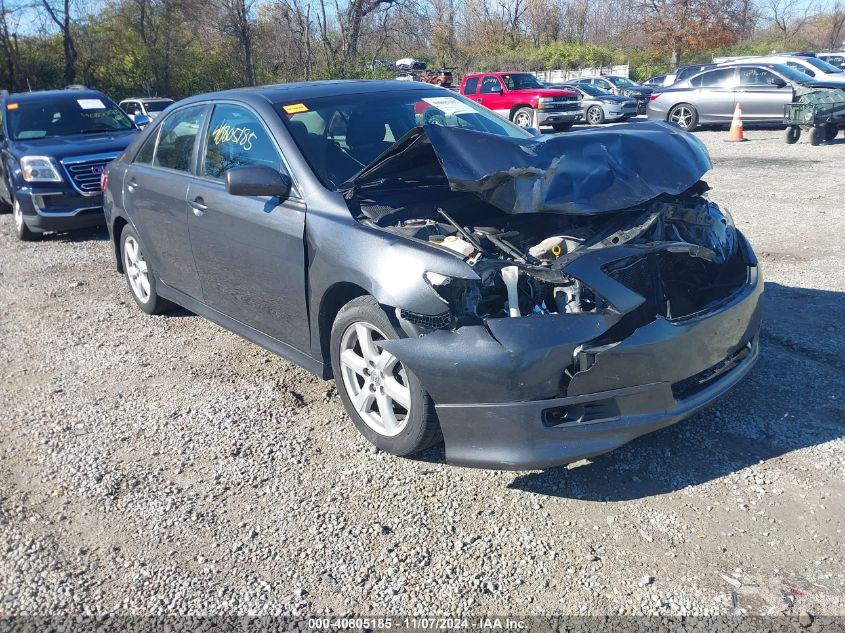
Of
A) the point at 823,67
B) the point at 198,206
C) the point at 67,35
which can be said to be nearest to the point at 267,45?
the point at 67,35

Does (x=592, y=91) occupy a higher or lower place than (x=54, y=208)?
higher

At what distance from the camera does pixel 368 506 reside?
128 inches

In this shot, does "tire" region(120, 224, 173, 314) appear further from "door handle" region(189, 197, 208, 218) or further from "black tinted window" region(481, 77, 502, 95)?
"black tinted window" region(481, 77, 502, 95)

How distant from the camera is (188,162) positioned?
192 inches

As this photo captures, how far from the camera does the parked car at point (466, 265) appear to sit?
3.01m

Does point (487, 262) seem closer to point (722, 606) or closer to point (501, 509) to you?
point (501, 509)

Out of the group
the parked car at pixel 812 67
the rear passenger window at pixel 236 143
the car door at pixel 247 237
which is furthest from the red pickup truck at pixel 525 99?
the car door at pixel 247 237

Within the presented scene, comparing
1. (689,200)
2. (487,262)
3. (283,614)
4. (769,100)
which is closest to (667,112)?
(769,100)

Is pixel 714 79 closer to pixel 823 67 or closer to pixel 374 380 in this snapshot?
pixel 823 67

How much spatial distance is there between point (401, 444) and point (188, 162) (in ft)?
8.77

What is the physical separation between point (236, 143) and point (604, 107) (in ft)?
69.8

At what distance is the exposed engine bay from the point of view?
Result: 3.12 m

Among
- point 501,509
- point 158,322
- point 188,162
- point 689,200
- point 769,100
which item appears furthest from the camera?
point 769,100

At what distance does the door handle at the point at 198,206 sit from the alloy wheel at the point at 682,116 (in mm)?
16684
